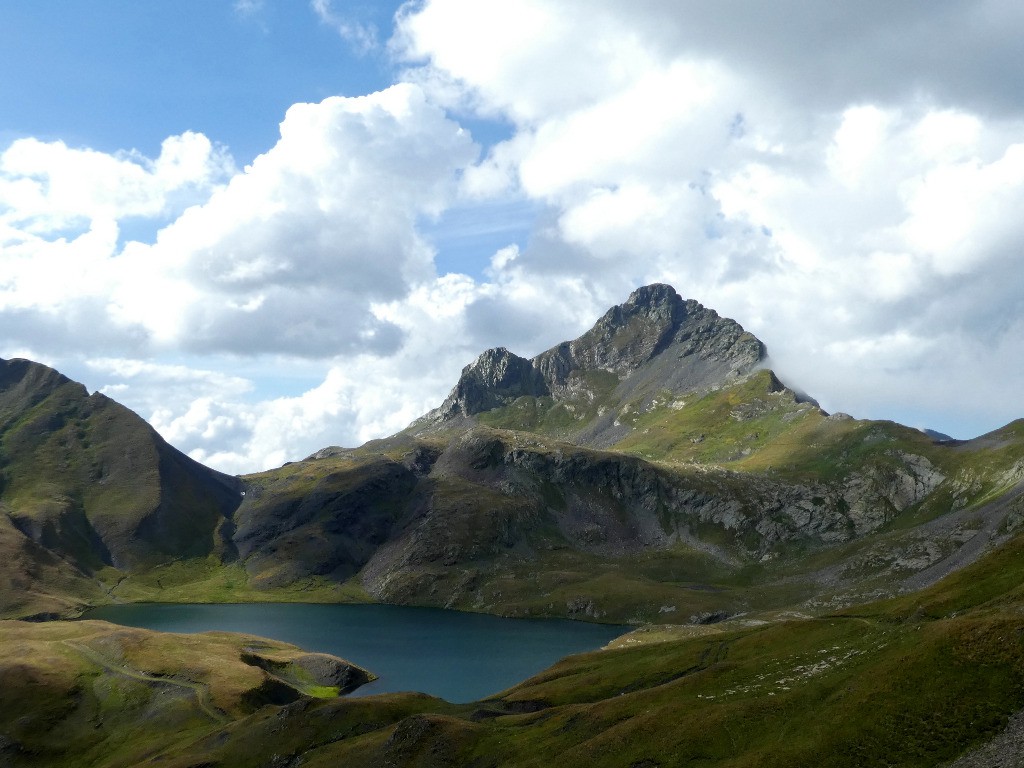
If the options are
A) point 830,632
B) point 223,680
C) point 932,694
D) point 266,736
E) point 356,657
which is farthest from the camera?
point 356,657

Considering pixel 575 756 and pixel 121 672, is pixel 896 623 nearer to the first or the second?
pixel 575 756

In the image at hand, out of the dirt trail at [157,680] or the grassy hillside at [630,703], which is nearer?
the grassy hillside at [630,703]

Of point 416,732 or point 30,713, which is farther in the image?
point 30,713

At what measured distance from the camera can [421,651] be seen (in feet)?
635

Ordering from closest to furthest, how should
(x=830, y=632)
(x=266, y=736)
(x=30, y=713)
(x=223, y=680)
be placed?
(x=830, y=632), (x=266, y=736), (x=30, y=713), (x=223, y=680)

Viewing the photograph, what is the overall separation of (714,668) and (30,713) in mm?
105853

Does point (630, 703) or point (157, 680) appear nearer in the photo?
point (630, 703)

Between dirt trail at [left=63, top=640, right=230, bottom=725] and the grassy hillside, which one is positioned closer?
the grassy hillside

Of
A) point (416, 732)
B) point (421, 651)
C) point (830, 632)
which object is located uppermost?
point (830, 632)

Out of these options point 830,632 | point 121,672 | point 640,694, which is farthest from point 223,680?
point 830,632

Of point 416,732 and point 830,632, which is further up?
point 830,632

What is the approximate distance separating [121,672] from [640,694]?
101660 mm

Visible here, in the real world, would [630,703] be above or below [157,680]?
above

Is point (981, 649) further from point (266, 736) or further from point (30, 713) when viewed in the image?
point (30, 713)
